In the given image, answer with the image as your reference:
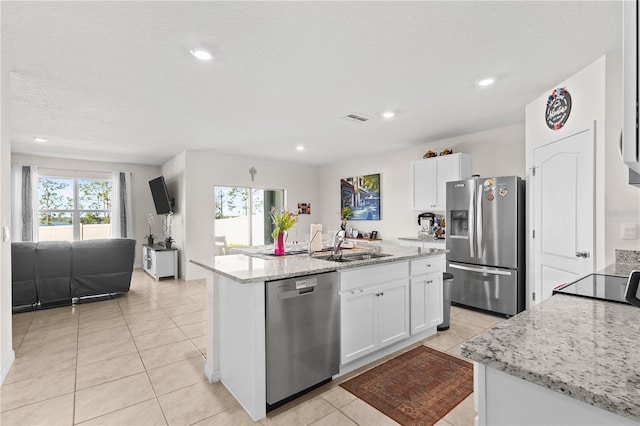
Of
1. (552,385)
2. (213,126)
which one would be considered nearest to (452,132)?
(213,126)

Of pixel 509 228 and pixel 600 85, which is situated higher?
pixel 600 85

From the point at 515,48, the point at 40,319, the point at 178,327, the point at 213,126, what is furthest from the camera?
the point at 213,126

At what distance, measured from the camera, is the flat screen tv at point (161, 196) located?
6241 millimetres

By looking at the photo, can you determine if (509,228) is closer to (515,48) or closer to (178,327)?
(515,48)

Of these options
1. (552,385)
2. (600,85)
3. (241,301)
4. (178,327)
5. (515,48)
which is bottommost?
(178,327)

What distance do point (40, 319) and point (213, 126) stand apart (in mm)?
3281

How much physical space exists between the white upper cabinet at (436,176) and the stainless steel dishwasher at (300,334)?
123 inches

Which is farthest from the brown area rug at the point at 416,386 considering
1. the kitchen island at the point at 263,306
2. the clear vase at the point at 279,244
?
the clear vase at the point at 279,244

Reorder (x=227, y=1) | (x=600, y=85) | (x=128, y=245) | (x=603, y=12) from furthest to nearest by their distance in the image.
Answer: (x=128, y=245), (x=600, y=85), (x=603, y=12), (x=227, y=1)

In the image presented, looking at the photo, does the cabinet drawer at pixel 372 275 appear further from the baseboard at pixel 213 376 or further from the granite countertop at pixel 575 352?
the granite countertop at pixel 575 352

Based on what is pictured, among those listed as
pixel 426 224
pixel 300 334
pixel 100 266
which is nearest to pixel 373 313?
pixel 300 334

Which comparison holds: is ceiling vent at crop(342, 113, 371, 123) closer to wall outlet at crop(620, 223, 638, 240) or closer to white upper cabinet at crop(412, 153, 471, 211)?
white upper cabinet at crop(412, 153, 471, 211)

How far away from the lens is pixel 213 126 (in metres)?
4.34

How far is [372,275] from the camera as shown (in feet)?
8.35
